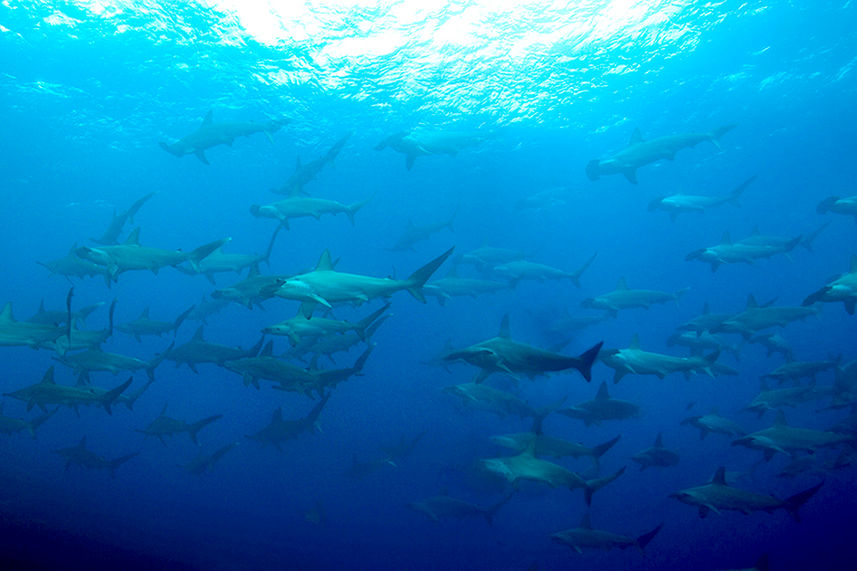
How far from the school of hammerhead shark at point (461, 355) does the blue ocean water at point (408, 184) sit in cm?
171

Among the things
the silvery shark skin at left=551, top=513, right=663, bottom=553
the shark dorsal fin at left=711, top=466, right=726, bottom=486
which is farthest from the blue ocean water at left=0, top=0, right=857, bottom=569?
the shark dorsal fin at left=711, top=466, right=726, bottom=486

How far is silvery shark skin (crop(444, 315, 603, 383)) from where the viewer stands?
5723 millimetres

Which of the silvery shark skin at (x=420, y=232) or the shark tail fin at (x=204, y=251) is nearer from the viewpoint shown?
the shark tail fin at (x=204, y=251)

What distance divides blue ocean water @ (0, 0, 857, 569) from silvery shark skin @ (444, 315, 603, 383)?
6399mm

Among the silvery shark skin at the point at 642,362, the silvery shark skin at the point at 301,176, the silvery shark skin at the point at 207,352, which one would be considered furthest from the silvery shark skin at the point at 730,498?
the silvery shark skin at the point at 301,176

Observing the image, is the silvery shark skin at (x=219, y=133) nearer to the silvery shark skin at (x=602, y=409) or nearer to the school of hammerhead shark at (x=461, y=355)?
the school of hammerhead shark at (x=461, y=355)

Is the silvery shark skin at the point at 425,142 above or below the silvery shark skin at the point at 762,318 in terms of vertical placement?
above

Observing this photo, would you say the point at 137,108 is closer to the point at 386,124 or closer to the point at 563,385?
Answer: the point at 386,124

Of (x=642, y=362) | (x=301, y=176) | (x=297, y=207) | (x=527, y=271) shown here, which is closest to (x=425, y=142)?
(x=301, y=176)

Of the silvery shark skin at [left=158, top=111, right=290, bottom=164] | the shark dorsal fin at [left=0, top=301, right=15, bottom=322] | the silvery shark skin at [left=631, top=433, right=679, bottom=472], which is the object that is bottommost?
the silvery shark skin at [left=631, top=433, right=679, bottom=472]

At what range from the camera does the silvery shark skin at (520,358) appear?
18.8 feet

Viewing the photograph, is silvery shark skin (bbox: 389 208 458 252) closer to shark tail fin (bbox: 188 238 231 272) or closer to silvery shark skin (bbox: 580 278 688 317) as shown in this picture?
silvery shark skin (bbox: 580 278 688 317)

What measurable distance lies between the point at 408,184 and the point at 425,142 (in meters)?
20.3

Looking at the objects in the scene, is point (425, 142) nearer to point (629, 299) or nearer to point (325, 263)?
point (629, 299)
